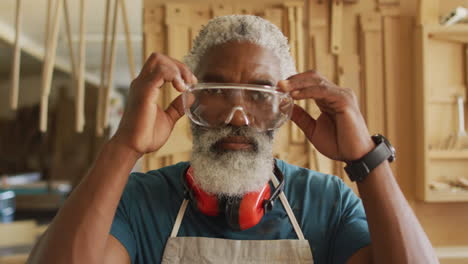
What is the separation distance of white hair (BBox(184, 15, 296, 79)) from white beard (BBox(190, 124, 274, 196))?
250mm

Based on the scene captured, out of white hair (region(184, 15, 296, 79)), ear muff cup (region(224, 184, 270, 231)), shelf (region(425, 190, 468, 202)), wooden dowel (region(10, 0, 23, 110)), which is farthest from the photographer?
shelf (region(425, 190, 468, 202))

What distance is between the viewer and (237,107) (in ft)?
3.39

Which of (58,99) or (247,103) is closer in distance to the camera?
(247,103)

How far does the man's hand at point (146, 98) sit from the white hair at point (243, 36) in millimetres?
282

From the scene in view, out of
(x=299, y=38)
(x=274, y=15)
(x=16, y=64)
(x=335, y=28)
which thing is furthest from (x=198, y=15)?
(x=16, y=64)

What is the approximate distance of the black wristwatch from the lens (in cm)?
88

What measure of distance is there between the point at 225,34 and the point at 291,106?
1.07 feet

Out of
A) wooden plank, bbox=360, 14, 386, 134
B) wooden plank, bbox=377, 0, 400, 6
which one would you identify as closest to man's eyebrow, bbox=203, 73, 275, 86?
wooden plank, bbox=360, 14, 386, 134

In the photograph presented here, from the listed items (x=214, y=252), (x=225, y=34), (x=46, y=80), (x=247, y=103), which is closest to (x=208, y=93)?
(x=247, y=103)

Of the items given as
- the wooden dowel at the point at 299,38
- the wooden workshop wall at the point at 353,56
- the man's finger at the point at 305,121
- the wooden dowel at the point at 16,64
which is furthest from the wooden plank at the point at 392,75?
the wooden dowel at the point at 16,64

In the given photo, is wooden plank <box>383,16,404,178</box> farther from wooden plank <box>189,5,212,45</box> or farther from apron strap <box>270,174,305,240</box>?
apron strap <box>270,174,305,240</box>

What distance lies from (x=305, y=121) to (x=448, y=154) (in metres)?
1.47

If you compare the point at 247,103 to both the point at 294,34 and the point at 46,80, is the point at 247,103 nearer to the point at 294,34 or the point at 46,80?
the point at 46,80

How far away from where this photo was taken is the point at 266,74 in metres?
1.08
